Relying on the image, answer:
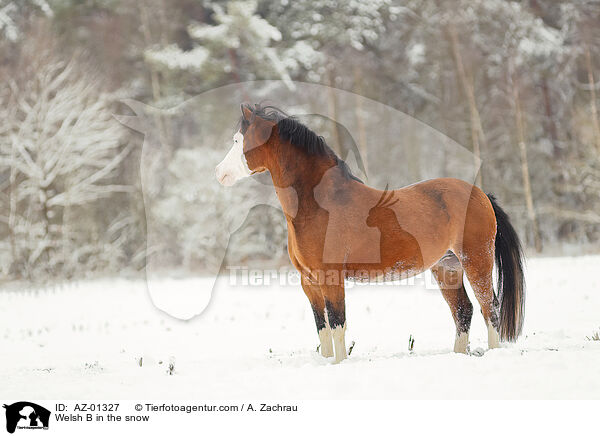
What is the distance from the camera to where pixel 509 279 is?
159 inches

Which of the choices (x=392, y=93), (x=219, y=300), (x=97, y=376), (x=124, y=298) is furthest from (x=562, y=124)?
(x=97, y=376)

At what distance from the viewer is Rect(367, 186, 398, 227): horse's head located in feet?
11.8

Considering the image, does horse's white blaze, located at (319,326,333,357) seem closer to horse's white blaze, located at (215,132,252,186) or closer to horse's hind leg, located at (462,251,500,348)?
horse's hind leg, located at (462,251,500,348)

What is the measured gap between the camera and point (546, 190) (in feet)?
45.0

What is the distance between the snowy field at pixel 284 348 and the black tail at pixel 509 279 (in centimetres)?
19

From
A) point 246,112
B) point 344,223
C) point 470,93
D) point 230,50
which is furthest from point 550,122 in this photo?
point 246,112

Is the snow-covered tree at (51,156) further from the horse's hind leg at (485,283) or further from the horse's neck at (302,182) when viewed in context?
the horse's hind leg at (485,283)

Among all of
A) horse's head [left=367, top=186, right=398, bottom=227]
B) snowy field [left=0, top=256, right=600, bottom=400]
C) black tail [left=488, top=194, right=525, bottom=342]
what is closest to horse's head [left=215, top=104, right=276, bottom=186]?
horse's head [left=367, top=186, right=398, bottom=227]

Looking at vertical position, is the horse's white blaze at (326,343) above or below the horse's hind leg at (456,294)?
below

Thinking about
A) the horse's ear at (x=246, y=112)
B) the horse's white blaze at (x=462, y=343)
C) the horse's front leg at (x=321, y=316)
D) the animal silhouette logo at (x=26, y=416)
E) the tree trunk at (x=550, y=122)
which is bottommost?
the animal silhouette logo at (x=26, y=416)

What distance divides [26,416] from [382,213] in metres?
2.66

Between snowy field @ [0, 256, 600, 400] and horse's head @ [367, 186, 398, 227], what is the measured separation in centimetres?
100

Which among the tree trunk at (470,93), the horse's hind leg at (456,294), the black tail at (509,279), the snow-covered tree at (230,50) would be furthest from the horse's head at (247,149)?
the tree trunk at (470,93)

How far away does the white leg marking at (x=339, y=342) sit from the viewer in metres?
3.50
